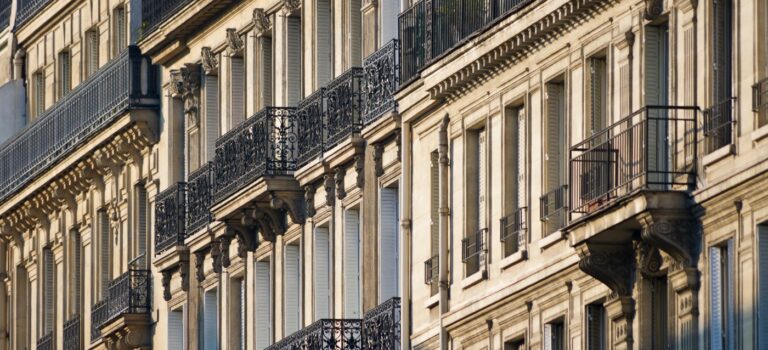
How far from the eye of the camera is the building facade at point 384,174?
187 ft

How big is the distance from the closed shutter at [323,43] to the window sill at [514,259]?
39.0 feet

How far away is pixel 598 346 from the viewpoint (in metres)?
61.0

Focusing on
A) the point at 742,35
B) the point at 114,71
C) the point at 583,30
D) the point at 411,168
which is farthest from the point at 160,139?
the point at 742,35

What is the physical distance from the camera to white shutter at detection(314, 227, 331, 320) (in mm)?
75250

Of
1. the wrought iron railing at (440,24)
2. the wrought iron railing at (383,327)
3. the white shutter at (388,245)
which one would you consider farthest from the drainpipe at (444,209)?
the white shutter at (388,245)

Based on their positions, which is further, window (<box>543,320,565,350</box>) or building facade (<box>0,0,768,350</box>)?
window (<box>543,320,565,350</box>)

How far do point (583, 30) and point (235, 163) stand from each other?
18.0m

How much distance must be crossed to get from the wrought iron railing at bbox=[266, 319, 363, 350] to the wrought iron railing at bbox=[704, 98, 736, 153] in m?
15.8

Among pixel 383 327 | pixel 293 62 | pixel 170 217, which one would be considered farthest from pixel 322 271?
pixel 170 217

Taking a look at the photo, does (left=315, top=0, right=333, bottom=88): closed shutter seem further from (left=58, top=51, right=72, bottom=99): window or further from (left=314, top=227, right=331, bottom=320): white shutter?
(left=58, top=51, right=72, bottom=99): window

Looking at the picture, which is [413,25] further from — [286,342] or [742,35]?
[742,35]

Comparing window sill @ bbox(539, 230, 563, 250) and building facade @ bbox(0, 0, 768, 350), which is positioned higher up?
building facade @ bbox(0, 0, 768, 350)

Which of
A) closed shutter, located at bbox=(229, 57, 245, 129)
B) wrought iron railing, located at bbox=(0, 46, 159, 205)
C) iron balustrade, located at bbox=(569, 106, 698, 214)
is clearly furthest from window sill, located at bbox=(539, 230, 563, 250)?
wrought iron railing, located at bbox=(0, 46, 159, 205)

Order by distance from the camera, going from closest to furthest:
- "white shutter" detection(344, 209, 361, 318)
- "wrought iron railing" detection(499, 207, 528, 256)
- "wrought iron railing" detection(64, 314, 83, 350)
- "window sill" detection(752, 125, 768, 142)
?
"window sill" detection(752, 125, 768, 142) < "wrought iron railing" detection(499, 207, 528, 256) < "white shutter" detection(344, 209, 361, 318) < "wrought iron railing" detection(64, 314, 83, 350)
